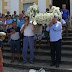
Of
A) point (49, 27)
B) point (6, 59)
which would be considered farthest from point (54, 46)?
point (6, 59)

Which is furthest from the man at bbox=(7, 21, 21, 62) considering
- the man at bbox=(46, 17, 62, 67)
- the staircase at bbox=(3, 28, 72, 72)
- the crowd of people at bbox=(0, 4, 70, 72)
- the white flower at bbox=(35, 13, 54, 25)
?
the man at bbox=(46, 17, 62, 67)

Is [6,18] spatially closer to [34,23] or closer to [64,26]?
[64,26]

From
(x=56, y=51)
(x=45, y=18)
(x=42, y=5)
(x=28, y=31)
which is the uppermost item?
(x=42, y=5)

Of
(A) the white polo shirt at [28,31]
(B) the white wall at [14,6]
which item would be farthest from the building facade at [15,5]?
(A) the white polo shirt at [28,31]

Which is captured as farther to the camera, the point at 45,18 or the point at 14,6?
the point at 14,6

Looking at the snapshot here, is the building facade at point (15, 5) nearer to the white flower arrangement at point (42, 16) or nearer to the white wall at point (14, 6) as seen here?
the white wall at point (14, 6)

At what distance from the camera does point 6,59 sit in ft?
31.5

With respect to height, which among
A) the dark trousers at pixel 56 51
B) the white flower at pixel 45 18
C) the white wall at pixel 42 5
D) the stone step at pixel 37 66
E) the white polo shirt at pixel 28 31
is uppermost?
the white wall at pixel 42 5

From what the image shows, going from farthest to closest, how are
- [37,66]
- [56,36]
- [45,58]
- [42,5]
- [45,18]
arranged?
[42,5]
[45,58]
[37,66]
[56,36]
[45,18]

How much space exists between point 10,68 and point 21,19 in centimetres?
216

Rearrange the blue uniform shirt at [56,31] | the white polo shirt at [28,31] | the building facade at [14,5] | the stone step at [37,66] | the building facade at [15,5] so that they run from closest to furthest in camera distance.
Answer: the stone step at [37,66], the blue uniform shirt at [56,31], the white polo shirt at [28,31], the building facade at [15,5], the building facade at [14,5]

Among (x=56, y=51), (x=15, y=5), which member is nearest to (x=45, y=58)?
(x=56, y=51)

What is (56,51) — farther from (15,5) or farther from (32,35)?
(15,5)

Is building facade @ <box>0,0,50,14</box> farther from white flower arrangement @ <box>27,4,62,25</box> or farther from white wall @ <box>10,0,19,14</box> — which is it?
white flower arrangement @ <box>27,4,62,25</box>
